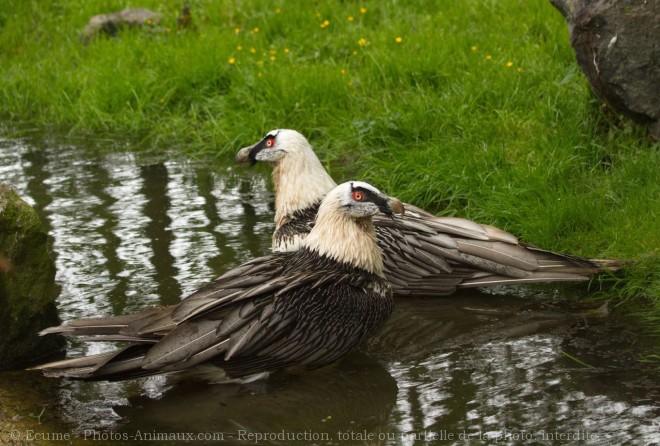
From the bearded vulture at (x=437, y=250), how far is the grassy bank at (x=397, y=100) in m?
0.45

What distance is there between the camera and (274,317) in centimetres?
554

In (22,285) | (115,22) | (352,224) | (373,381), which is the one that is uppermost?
(115,22)

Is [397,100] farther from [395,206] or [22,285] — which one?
[22,285]

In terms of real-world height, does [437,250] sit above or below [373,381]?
above

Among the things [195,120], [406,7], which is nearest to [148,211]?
[195,120]

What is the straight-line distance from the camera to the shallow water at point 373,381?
198 inches

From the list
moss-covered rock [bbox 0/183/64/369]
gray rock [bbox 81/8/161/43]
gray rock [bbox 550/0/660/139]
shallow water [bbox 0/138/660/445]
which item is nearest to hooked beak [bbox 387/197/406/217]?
shallow water [bbox 0/138/660/445]

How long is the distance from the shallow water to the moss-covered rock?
16 centimetres

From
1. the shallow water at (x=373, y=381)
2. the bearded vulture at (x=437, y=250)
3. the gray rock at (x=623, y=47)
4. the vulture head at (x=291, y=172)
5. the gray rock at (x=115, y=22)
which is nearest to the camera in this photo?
the shallow water at (x=373, y=381)

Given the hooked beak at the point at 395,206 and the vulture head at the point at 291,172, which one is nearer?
the hooked beak at the point at 395,206

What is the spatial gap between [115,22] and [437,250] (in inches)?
246

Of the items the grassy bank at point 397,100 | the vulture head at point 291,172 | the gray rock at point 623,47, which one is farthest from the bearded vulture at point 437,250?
the gray rock at point 623,47

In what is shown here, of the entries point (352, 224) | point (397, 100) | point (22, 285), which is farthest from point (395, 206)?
point (397, 100)

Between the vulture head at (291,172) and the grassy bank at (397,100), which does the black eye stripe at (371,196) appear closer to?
the vulture head at (291,172)
